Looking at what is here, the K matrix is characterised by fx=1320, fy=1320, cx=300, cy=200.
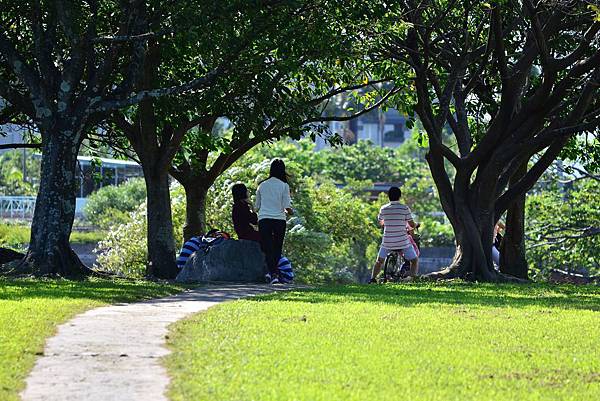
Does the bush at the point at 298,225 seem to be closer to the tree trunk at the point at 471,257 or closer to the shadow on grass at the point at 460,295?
the tree trunk at the point at 471,257

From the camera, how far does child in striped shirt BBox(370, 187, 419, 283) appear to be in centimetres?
2066

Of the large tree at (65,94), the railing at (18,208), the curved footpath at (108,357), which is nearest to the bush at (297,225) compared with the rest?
the large tree at (65,94)

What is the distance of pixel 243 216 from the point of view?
20.0 m

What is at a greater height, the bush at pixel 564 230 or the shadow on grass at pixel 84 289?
the bush at pixel 564 230

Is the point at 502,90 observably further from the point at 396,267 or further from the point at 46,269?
the point at 46,269

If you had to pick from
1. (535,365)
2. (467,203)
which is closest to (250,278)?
(467,203)

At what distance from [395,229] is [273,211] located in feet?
8.34

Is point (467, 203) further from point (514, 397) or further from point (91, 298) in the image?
point (514, 397)

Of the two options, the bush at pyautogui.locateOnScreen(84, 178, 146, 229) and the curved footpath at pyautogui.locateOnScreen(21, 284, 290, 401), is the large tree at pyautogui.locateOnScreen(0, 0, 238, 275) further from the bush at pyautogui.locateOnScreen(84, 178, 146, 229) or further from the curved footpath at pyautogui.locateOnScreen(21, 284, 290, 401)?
the bush at pyautogui.locateOnScreen(84, 178, 146, 229)

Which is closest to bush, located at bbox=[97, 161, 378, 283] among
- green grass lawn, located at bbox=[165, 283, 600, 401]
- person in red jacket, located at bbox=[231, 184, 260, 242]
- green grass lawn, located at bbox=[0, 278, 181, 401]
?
person in red jacket, located at bbox=[231, 184, 260, 242]

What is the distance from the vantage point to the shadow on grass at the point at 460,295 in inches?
587

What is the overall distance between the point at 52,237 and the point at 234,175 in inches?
910

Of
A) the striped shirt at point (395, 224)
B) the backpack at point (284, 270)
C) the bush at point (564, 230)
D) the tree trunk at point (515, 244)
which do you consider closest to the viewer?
the backpack at point (284, 270)

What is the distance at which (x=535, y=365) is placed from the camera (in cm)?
943
